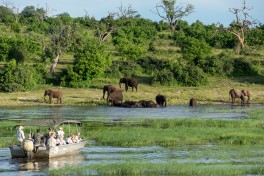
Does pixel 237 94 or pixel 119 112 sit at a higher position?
pixel 237 94

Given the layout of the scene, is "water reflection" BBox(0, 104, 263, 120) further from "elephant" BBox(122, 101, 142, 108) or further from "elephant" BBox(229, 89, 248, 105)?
"elephant" BBox(229, 89, 248, 105)

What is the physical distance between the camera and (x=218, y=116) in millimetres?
45281

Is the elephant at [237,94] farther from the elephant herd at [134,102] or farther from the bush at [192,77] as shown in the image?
the bush at [192,77]

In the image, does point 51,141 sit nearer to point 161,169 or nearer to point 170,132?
point 161,169

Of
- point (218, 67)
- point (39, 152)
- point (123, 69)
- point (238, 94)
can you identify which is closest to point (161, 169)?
point (39, 152)

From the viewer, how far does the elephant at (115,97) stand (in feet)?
185

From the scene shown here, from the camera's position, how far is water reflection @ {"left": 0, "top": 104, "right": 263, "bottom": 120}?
46.1 m

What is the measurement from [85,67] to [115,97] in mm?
7901

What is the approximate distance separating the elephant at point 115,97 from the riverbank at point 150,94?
1343 millimetres

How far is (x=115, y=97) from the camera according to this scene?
186 ft

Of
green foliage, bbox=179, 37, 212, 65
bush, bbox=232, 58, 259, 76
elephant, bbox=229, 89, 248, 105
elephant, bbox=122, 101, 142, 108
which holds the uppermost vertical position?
green foliage, bbox=179, 37, 212, 65

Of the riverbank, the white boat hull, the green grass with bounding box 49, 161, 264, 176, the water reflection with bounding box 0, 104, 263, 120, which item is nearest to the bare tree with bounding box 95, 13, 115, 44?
the riverbank

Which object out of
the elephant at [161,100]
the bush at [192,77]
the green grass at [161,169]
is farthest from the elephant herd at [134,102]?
the green grass at [161,169]

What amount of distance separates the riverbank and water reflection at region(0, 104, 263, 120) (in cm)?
284
